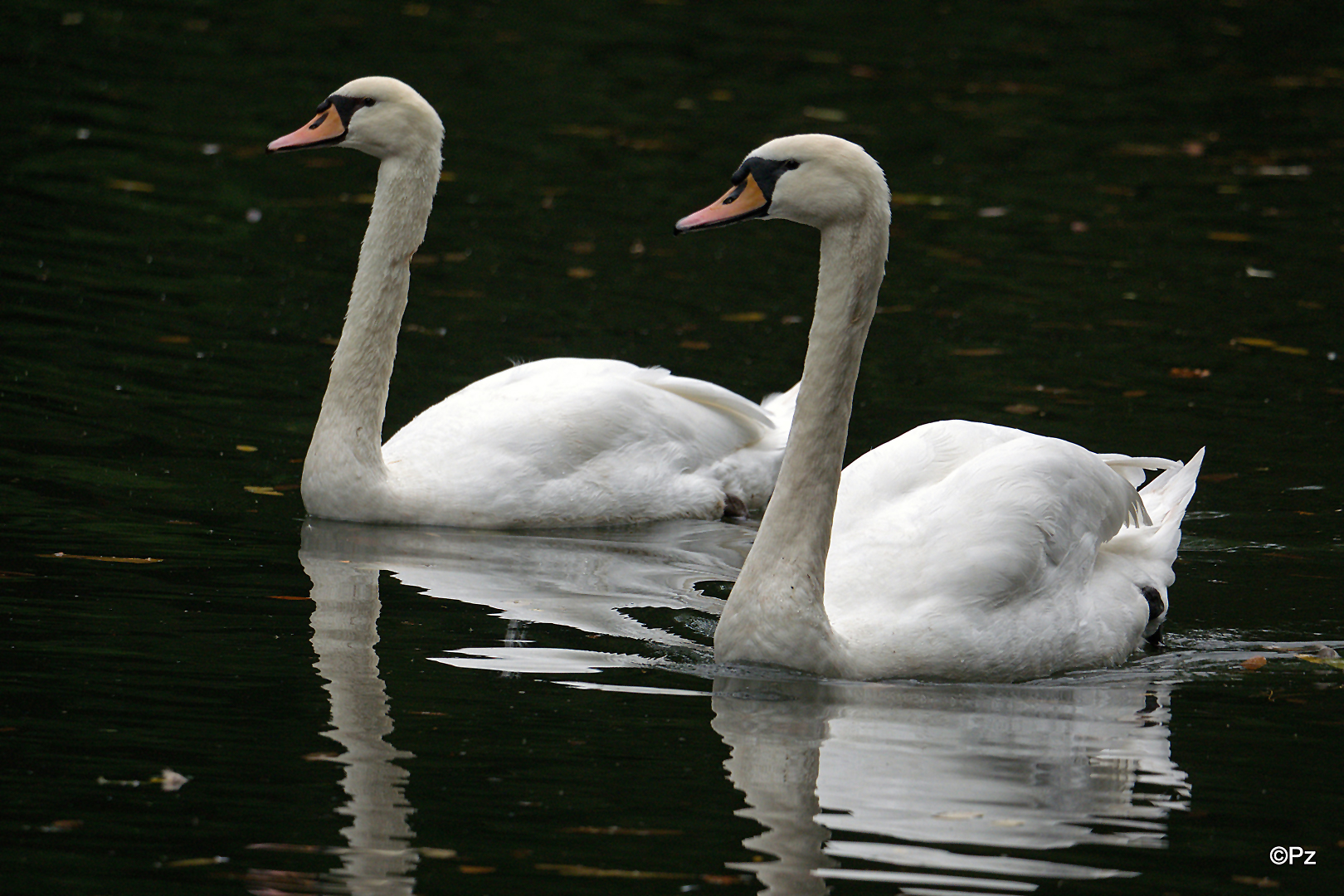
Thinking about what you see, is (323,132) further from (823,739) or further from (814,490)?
(823,739)

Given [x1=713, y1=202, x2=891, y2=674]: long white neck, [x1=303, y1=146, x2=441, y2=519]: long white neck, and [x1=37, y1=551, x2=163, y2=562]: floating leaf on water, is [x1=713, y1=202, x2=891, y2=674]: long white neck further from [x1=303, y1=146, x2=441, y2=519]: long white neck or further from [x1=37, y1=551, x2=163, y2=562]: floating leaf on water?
[x1=303, y1=146, x2=441, y2=519]: long white neck

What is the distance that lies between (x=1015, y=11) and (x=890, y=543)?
2085 centimetres

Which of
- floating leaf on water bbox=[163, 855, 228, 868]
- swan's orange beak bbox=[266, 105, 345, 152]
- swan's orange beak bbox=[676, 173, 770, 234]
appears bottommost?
floating leaf on water bbox=[163, 855, 228, 868]

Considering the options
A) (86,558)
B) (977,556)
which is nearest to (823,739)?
(977,556)

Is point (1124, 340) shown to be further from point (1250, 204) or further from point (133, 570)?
point (133, 570)

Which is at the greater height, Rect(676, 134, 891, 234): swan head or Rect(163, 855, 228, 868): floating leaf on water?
Rect(676, 134, 891, 234): swan head

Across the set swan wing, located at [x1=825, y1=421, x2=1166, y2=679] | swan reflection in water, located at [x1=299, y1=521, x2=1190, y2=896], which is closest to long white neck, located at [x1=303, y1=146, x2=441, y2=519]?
swan reflection in water, located at [x1=299, y1=521, x2=1190, y2=896]

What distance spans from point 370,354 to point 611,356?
2.80 meters

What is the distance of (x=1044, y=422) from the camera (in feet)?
36.5

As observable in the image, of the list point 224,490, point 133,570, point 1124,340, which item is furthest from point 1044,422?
point 133,570

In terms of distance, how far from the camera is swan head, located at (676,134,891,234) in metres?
6.81

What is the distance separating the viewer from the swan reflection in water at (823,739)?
549 cm

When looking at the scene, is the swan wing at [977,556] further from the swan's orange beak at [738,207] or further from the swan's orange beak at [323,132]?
the swan's orange beak at [323,132]

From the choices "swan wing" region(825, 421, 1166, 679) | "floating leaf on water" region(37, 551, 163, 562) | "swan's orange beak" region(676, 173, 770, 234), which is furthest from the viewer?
"floating leaf on water" region(37, 551, 163, 562)
